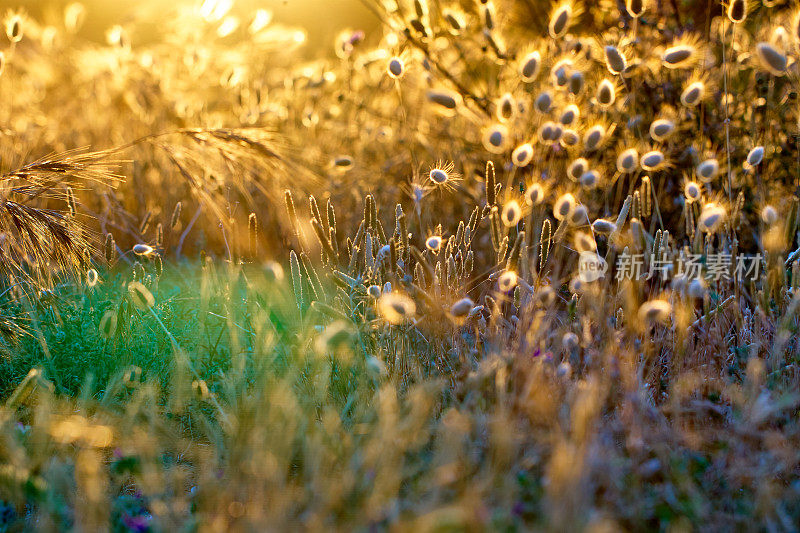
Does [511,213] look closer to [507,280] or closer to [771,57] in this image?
[507,280]

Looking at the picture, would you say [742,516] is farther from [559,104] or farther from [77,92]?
[77,92]

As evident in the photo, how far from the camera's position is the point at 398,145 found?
358 cm

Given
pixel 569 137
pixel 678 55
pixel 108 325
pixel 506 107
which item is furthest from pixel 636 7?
pixel 108 325

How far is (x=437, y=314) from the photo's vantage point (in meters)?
2.04

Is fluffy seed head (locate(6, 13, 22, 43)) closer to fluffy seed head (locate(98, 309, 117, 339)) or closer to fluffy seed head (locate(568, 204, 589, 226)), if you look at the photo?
fluffy seed head (locate(98, 309, 117, 339))

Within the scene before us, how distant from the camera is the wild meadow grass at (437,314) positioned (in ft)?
4.50

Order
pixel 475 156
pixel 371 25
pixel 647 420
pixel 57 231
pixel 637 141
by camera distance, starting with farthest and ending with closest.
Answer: pixel 371 25
pixel 475 156
pixel 637 141
pixel 57 231
pixel 647 420

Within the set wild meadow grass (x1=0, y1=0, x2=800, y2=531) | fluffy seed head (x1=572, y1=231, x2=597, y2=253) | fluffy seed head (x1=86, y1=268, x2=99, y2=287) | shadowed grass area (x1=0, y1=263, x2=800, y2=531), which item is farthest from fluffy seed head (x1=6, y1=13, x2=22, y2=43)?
fluffy seed head (x1=572, y1=231, x2=597, y2=253)

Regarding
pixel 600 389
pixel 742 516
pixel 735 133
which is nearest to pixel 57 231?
pixel 600 389

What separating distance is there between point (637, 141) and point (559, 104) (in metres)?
0.37

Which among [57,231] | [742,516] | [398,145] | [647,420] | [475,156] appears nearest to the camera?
[742,516]

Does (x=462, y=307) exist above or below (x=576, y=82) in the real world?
below

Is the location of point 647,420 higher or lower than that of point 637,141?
lower

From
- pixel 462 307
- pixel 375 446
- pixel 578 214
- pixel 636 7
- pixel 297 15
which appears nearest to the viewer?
pixel 375 446
